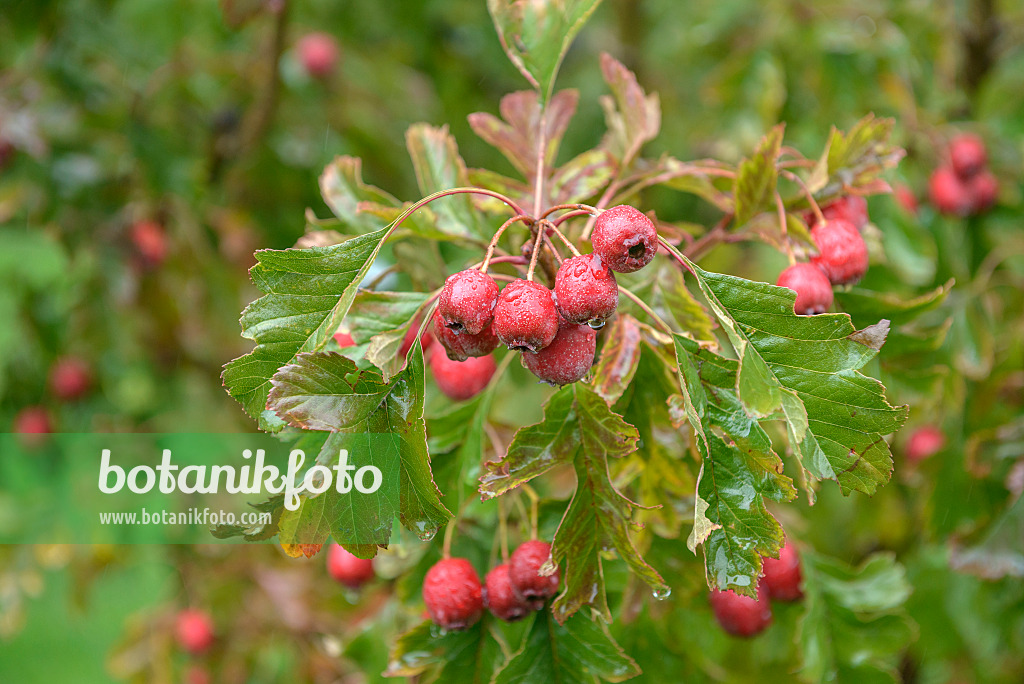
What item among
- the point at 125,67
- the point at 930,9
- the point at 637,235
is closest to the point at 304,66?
the point at 125,67

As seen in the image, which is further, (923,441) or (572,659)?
(923,441)

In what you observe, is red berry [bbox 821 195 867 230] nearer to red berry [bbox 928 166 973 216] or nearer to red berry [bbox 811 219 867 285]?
red berry [bbox 811 219 867 285]

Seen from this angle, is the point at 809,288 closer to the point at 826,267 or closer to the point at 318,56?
the point at 826,267

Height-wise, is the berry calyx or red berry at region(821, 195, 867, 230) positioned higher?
red berry at region(821, 195, 867, 230)

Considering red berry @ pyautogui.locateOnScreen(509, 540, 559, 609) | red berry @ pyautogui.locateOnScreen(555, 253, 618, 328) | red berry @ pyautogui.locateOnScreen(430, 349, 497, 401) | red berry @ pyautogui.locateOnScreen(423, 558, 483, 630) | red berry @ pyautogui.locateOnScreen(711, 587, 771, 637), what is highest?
red berry @ pyautogui.locateOnScreen(555, 253, 618, 328)

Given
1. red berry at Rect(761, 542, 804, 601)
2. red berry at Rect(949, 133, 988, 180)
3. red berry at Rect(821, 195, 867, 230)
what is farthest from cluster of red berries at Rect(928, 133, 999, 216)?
red berry at Rect(761, 542, 804, 601)

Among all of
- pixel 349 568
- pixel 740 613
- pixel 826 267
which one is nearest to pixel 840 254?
pixel 826 267

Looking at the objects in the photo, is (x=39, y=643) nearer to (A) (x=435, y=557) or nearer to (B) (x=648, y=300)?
(A) (x=435, y=557)
